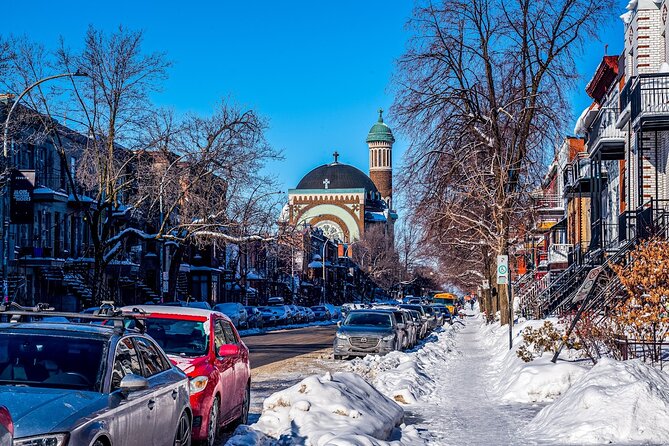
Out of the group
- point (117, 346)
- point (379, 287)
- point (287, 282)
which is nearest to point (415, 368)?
point (117, 346)

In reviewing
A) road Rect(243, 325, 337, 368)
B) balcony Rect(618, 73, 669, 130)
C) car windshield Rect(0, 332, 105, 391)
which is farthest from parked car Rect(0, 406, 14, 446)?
balcony Rect(618, 73, 669, 130)

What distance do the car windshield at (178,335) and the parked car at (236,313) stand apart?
122 feet

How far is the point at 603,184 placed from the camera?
1687 inches

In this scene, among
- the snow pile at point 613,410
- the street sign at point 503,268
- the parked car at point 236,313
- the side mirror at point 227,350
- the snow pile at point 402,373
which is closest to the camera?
the snow pile at point 613,410

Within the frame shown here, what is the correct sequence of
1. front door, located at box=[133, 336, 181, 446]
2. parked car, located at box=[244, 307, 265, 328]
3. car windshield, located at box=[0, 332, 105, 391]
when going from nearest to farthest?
car windshield, located at box=[0, 332, 105, 391], front door, located at box=[133, 336, 181, 446], parked car, located at box=[244, 307, 265, 328]

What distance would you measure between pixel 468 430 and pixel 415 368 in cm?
755

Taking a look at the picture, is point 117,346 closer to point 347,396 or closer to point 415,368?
point 347,396

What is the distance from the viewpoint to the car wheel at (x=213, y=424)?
37.3 ft

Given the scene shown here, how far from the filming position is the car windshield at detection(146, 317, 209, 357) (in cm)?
1255

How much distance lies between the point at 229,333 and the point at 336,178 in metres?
165

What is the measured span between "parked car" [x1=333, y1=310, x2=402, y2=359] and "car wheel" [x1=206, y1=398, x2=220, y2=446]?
16.2 meters

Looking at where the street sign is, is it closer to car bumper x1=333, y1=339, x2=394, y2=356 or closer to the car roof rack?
car bumper x1=333, y1=339, x2=394, y2=356

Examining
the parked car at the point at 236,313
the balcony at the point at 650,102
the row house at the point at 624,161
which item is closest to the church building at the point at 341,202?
the parked car at the point at 236,313

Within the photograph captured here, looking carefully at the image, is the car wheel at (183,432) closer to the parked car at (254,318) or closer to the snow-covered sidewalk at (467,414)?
the snow-covered sidewalk at (467,414)
